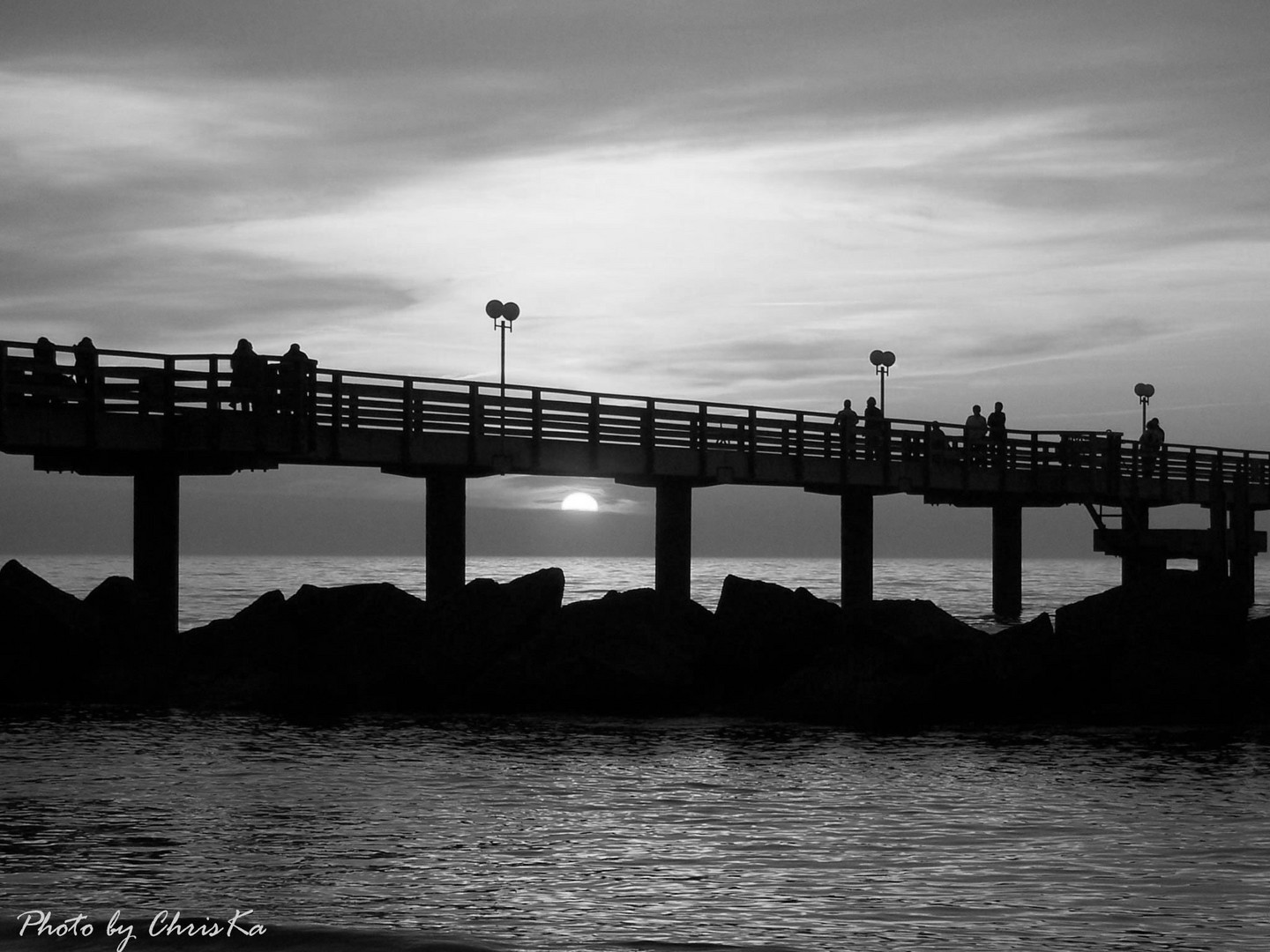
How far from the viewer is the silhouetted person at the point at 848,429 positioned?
125 feet

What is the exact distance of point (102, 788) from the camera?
17203mm

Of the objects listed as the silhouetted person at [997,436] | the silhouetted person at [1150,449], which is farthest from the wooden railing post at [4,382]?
the silhouetted person at [1150,449]

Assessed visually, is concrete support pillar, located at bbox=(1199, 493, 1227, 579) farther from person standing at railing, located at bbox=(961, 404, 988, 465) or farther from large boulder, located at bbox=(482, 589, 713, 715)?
large boulder, located at bbox=(482, 589, 713, 715)

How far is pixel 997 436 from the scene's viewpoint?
140 ft

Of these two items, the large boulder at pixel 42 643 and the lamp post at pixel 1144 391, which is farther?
the lamp post at pixel 1144 391

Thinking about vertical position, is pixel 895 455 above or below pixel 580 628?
above

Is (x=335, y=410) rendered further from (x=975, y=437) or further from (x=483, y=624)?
(x=975, y=437)

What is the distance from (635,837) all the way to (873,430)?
25.2 meters

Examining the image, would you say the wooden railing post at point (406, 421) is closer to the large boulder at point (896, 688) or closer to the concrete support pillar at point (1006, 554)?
the large boulder at point (896, 688)

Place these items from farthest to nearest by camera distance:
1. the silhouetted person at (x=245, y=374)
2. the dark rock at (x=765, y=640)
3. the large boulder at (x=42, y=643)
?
1. the silhouetted person at (x=245, y=374)
2. the large boulder at (x=42, y=643)
3. the dark rock at (x=765, y=640)

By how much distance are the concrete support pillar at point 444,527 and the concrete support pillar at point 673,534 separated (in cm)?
505

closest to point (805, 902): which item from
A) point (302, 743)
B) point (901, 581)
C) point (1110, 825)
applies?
point (1110, 825)

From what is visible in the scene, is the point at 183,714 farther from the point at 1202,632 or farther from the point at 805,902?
the point at 1202,632

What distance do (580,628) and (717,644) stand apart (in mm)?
2094
